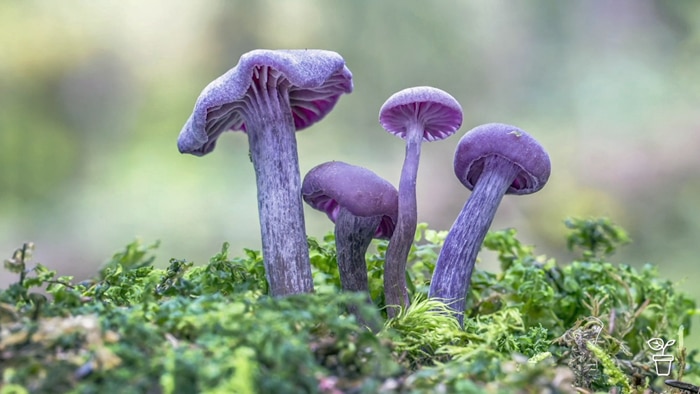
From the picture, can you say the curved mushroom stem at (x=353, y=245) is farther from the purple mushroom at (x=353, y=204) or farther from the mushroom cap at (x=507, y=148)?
the mushroom cap at (x=507, y=148)

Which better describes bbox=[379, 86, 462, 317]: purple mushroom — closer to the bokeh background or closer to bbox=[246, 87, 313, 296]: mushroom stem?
bbox=[246, 87, 313, 296]: mushroom stem

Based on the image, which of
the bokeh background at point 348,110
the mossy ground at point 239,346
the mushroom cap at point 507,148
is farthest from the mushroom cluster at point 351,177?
the bokeh background at point 348,110

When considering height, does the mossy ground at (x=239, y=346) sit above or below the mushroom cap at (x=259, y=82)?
below

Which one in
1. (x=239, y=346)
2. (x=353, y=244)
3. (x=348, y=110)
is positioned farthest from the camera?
(x=348, y=110)

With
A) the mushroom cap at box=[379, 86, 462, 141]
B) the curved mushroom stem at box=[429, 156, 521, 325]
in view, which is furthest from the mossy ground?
the mushroom cap at box=[379, 86, 462, 141]

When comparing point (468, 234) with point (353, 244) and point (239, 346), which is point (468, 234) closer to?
point (353, 244)

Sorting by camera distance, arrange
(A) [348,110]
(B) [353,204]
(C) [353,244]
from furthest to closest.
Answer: (A) [348,110] < (C) [353,244] < (B) [353,204]

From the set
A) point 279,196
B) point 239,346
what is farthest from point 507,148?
point 239,346

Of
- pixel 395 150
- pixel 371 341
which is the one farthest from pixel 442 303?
pixel 395 150
